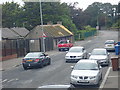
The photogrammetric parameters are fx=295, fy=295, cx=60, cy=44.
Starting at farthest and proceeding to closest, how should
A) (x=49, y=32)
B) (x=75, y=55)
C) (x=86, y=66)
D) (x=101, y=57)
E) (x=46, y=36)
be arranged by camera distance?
(x=49, y=32), (x=46, y=36), (x=75, y=55), (x=101, y=57), (x=86, y=66)

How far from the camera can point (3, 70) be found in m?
25.9

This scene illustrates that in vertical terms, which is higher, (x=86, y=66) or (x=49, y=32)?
(x=49, y=32)

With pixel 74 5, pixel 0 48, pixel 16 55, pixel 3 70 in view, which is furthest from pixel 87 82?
pixel 74 5

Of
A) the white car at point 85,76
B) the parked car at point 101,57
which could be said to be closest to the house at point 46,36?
the parked car at point 101,57

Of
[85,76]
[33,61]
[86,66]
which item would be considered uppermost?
[86,66]

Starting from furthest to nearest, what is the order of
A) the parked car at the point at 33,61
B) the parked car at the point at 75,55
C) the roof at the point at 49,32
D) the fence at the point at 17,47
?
1. the roof at the point at 49,32
2. the fence at the point at 17,47
3. the parked car at the point at 75,55
4. the parked car at the point at 33,61

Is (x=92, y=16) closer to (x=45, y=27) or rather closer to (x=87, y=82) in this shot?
(x=45, y=27)

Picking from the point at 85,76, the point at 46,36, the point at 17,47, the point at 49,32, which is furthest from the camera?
the point at 49,32

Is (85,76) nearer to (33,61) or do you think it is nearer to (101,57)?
(101,57)

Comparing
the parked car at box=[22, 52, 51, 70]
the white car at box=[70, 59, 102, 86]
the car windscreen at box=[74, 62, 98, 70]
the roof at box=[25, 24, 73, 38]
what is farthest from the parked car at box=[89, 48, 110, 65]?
the roof at box=[25, 24, 73, 38]

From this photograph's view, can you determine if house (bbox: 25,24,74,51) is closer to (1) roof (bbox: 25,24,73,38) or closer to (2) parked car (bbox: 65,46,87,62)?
(1) roof (bbox: 25,24,73,38)

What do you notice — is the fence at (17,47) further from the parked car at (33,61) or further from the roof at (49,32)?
the parked car at (33,61)

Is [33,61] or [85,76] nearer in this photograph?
[85,76]

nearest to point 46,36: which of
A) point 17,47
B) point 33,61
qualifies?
point 17,47
